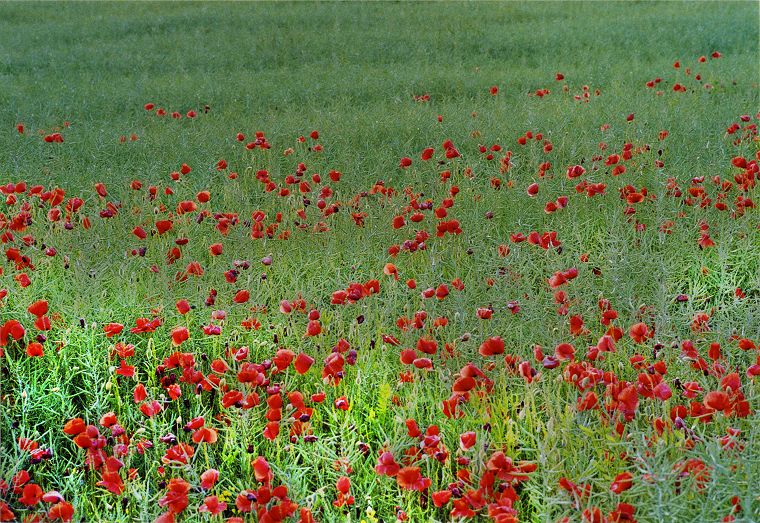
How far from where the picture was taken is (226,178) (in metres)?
4.41

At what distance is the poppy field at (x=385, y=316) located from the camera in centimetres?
195

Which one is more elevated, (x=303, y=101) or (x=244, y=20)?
(x=244, y=20)

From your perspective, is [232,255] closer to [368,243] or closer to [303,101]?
[368,243]

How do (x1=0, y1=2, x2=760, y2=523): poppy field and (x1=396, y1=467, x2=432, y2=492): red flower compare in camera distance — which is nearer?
(x1=396, y1=467, x2=432, y2=492): red flower

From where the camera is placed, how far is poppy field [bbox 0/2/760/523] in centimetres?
195

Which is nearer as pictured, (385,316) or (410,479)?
(410,479)

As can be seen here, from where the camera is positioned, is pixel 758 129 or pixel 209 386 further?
pixel 758 129

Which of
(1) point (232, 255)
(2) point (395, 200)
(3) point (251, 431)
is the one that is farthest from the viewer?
(2) point (395, 200)

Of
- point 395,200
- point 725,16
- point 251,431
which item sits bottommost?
point 251,431

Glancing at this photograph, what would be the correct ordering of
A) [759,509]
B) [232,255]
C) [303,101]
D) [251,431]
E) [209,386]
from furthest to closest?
[303,101] → [232,255] → [209,386] → [251,431] → [759,509]

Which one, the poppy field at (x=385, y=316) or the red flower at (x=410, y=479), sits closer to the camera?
the red flower at (x=410, y=479)

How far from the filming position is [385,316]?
9.07 ft

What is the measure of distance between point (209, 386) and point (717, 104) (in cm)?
522

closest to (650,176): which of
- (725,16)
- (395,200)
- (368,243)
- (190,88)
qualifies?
(395,200)
